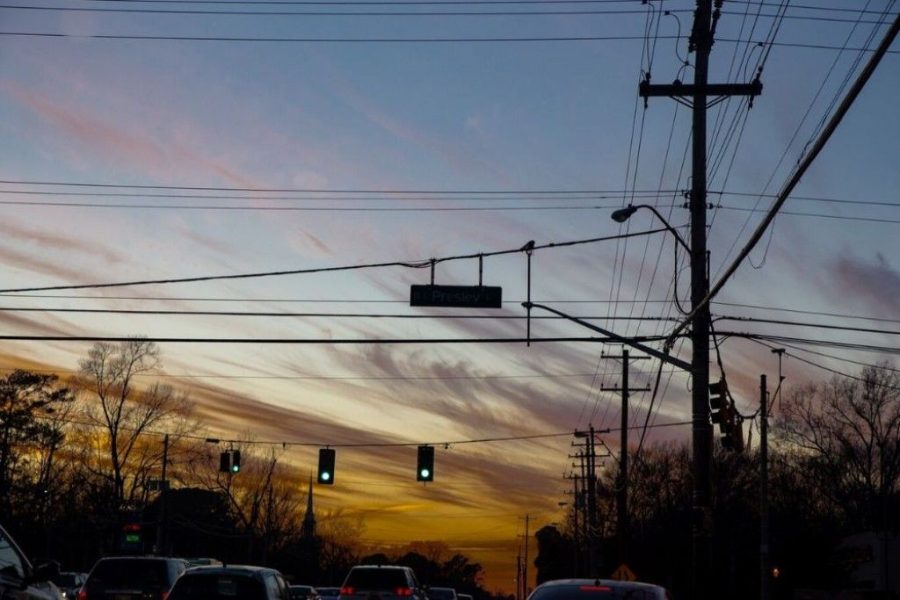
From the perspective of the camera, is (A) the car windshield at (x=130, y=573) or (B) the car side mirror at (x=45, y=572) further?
(A) the car windshield at (x=130, y=573)

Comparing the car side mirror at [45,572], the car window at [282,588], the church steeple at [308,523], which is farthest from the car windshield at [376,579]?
the church steeple at [308,523]

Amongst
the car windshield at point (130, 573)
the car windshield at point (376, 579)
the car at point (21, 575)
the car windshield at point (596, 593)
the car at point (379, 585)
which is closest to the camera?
the car windshield at point (596, 593)

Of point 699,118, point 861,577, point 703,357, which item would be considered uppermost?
point 699,118

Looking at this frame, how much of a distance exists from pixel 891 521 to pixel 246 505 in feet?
180

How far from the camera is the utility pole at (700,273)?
27.9 metres

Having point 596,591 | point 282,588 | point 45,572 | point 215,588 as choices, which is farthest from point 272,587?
point 596,591

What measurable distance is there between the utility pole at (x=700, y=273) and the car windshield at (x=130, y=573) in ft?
40.5

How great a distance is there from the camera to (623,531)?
4884cm

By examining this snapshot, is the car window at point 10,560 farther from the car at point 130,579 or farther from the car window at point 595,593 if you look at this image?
the car at point 130,579

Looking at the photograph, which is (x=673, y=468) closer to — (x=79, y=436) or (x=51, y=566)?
(x=79, y=436)

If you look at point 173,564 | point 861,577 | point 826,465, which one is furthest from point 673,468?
point 173,564

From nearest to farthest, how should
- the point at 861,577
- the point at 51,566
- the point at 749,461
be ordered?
the point at 51,566 < the point at 861,577 < the point at 749,461

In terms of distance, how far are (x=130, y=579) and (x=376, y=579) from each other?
30.7 feet

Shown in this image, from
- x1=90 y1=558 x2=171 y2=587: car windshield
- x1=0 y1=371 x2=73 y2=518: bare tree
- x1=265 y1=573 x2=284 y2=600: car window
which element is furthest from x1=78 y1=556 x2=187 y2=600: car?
x1=0 y1=371 x2=73 y2=518: bare tree
